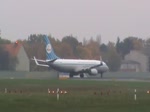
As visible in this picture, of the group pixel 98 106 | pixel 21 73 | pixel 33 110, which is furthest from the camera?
pixel 21 73

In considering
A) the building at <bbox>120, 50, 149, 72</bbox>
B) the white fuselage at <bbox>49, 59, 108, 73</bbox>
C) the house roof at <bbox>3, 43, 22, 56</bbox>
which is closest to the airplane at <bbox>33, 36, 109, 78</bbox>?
the white fuselage at <bbox>49, 59, 108, 73</bbox>

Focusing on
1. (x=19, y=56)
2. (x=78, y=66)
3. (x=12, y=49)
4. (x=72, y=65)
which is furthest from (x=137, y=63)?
(x=72, y=65)

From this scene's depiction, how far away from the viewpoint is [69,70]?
11512 cm

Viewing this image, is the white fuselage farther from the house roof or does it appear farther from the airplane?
the house roof

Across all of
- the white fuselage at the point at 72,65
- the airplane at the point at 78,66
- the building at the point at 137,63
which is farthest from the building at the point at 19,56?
the building at the point at 137,63

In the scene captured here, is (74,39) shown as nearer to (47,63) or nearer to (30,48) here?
(30,48)

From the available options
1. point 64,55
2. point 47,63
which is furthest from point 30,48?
point 47,63

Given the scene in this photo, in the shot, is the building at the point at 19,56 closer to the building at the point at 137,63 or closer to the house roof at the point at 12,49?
the house roof at the point at 12,49

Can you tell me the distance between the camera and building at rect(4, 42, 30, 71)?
457ft

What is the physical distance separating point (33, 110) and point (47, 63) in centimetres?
8845

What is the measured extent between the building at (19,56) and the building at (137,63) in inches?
1571

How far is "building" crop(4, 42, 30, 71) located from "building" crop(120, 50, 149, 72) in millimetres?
39913

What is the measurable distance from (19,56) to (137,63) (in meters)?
53.7

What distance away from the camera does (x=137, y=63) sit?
188375 millimetres
